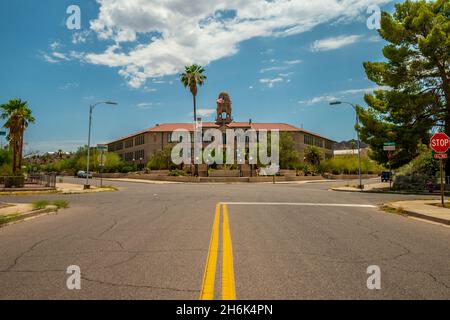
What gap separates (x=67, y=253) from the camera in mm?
7016

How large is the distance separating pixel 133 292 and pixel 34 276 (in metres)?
1.79

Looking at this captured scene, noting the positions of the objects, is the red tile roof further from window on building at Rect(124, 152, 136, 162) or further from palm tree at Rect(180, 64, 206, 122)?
palm tree at Rect(180, 64, 206, 122)

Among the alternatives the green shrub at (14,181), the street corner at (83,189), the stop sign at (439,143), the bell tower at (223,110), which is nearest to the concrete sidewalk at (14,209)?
the street corner at (83,189)

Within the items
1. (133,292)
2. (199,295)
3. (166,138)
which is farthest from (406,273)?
(166,138)

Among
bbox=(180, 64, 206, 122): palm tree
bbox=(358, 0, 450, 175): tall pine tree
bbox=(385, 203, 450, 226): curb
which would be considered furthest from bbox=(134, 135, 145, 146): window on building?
bbox=(385, 203, 450, 226): curb

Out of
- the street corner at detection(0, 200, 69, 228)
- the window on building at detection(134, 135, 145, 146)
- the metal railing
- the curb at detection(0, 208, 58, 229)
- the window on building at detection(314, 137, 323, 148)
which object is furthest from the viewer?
the window on building at detection(314, 137, 323, 148)

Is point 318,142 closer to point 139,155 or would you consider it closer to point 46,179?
point 139,155

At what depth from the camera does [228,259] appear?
6.36 meters

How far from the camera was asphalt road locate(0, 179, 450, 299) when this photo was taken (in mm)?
4699

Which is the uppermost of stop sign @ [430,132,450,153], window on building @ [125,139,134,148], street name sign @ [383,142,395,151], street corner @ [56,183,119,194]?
window on building @ [125,139,134,148]

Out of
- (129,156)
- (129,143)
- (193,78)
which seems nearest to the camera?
(193,78)

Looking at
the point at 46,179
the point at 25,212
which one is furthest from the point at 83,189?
the point at 25,212

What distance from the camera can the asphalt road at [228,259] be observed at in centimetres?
470
